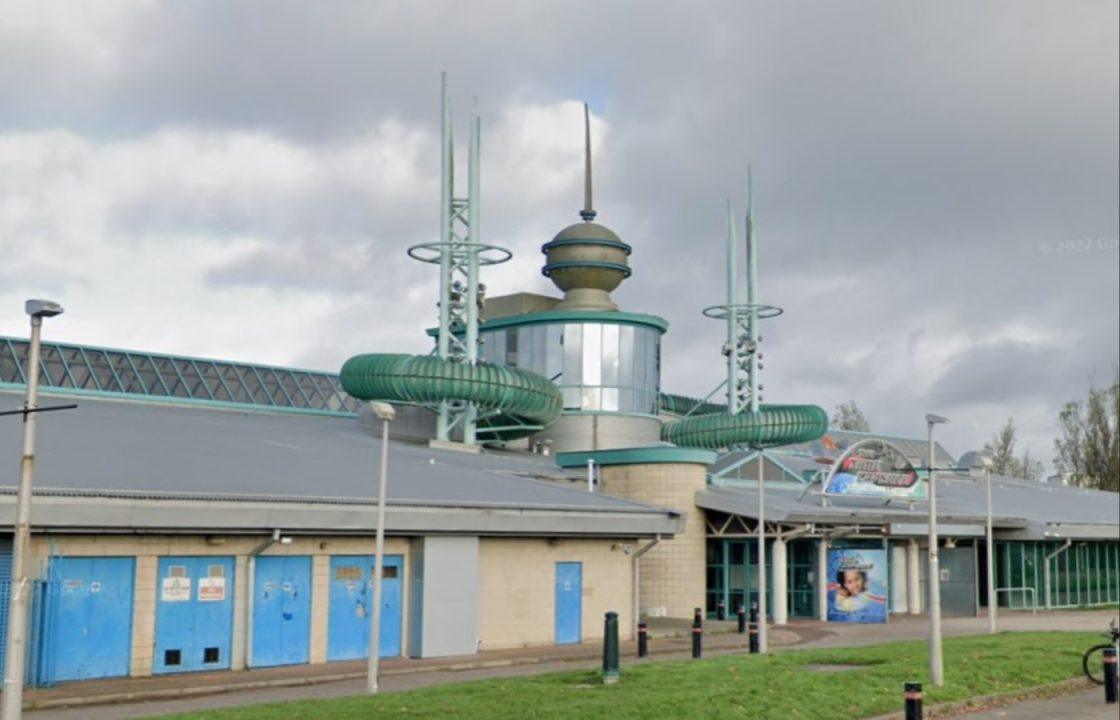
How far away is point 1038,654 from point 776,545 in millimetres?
13589

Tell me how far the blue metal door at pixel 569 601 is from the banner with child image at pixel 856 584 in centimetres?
1302

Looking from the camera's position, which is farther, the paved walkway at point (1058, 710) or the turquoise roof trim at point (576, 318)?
the turquoise roof trim at point (576, 318)

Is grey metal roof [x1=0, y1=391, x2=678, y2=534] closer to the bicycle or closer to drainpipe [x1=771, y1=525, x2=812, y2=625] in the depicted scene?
drainpipe [x1=771, y1=525, x2=812, y2=625]

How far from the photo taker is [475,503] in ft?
103

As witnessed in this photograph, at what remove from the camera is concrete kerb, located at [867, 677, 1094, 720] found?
69.8 ft

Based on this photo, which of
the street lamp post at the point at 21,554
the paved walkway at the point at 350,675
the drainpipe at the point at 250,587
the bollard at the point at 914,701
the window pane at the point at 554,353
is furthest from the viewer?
the window pane at the point at 554,353

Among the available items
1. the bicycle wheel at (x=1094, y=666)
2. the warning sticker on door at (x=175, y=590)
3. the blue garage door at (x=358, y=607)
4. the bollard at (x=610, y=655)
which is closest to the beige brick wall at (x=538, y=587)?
the blue garage door at (x=358, y=607)

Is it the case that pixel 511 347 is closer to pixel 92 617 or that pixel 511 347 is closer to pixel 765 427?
pixel 765 427

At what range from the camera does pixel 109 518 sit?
2492 centimetres

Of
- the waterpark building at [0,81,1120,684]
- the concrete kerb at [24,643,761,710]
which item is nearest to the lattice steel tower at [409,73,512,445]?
the waterpark building at [0,81,1120,684]

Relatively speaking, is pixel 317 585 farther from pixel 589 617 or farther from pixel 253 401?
pixel 253 401

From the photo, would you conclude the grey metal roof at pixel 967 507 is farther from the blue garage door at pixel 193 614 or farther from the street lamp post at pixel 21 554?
the street lamp post at pixel 21 554

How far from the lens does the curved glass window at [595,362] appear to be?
57281 millimetres

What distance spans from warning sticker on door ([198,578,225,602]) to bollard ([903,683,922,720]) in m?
14.9
